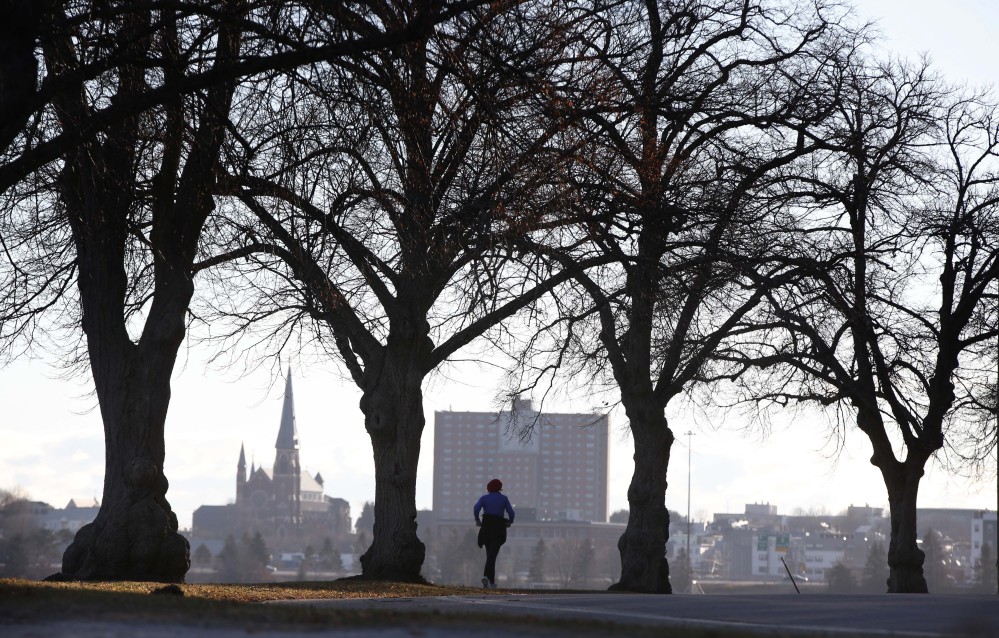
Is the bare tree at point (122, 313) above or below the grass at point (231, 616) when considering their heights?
above

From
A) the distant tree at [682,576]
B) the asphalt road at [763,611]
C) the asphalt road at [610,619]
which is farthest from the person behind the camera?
the distant tree at [682,576]

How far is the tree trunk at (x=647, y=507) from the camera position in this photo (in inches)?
909

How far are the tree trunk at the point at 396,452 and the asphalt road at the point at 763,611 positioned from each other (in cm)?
363

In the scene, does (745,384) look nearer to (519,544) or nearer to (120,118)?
(120,118)

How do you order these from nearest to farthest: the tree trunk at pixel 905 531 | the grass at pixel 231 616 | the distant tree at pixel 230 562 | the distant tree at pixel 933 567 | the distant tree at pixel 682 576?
the grass at pixel 231 616 → the tree trunk at pixel 905 531 → the distant tree at pixel 933 567 → the distant tree at pixel 682 576 → the distant tree at pixel 230 562

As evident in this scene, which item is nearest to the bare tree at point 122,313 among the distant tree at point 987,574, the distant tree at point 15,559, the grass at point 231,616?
the grass at point 231,616

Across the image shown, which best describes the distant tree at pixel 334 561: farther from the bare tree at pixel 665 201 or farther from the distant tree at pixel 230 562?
the bare tree at pixel 665 201

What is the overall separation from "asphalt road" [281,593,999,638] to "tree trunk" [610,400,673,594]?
8249 millimetres

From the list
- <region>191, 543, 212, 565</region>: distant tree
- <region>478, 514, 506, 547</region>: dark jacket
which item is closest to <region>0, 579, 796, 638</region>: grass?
<region>478, 514, 506, 547</region>: dark jacket

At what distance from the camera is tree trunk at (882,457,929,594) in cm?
2723

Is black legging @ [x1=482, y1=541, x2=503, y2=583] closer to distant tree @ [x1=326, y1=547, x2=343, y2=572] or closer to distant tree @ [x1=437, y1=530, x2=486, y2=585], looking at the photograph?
distant tree @ [x1=437, y1=530, x2=486, y2=585]

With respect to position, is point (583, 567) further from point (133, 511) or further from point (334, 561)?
point (133, 511)

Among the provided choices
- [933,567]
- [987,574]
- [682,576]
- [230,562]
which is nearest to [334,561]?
[230,562]

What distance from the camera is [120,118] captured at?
1171 cm
